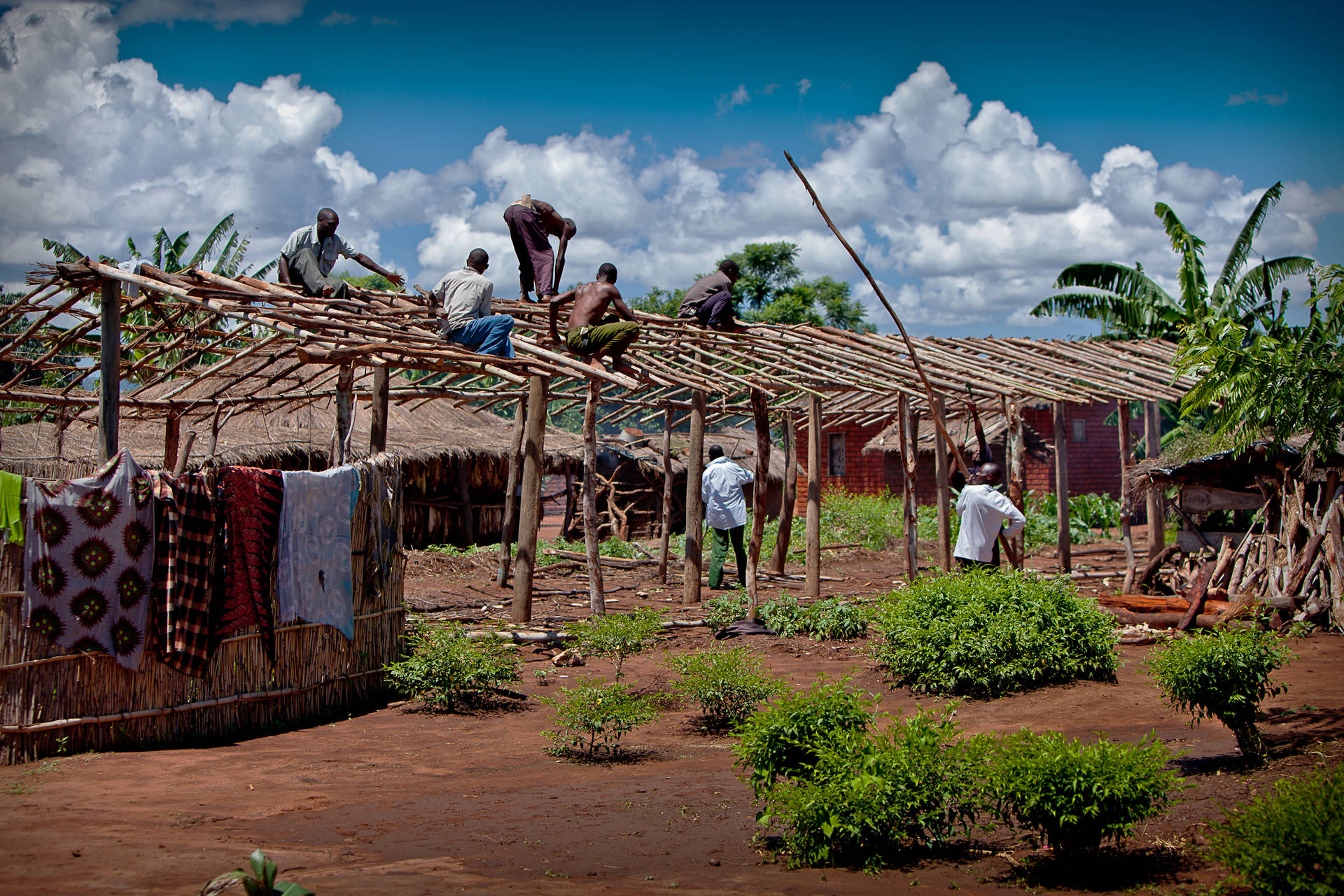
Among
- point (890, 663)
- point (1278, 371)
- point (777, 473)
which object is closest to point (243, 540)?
point (890, 663)

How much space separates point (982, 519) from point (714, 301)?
4.48m

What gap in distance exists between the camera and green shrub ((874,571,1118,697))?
7.46 meters

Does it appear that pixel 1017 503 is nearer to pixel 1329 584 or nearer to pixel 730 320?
pixel 1329 584

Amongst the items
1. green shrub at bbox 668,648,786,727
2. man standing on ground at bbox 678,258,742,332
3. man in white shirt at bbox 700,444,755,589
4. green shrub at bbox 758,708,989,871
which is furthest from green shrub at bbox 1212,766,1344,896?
man standing on ground at bbox 678,258,742,332

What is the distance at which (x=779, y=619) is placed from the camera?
10.1 m

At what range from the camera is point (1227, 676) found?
5.21m

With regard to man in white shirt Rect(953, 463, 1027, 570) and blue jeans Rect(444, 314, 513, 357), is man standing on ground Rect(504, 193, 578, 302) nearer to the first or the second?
blue jeans Rect(444, 314, 513, 357)

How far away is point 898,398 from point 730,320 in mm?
2399

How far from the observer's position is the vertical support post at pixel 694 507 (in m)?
12.3

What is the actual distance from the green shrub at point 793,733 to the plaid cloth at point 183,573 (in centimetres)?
375

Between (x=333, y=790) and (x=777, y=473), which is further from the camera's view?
(x=777, y=473)

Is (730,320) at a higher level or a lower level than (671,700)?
higher

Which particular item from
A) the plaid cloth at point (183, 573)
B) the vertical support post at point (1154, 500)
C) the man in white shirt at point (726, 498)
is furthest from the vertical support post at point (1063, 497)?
the plaid cloth at point (183, 573)

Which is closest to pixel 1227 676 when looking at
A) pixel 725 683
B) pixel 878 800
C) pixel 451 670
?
pixel 878 800
